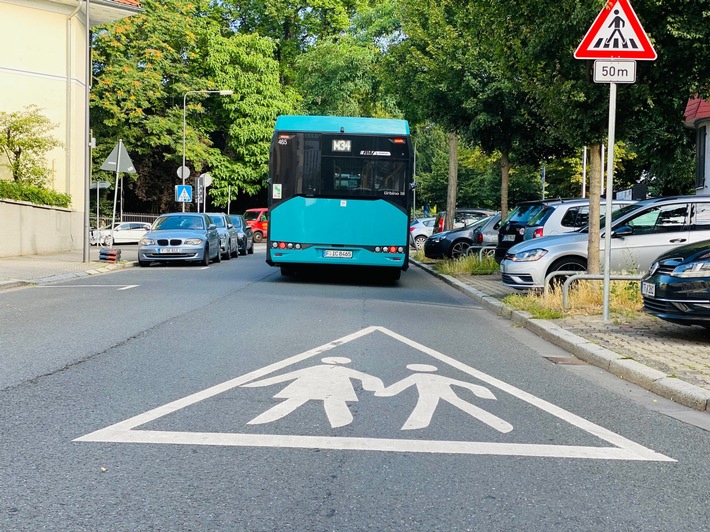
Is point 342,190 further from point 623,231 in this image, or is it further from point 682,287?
point 682,287

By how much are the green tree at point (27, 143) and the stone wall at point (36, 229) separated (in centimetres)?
157

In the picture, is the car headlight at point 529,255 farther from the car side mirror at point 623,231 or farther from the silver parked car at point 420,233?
the silver parked car at point 420,233

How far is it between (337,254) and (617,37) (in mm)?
8302

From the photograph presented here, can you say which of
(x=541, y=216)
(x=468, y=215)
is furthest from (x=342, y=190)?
(x=468, y=215)

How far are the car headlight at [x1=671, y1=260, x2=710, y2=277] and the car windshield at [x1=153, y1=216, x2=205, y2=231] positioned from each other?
55.4 ft

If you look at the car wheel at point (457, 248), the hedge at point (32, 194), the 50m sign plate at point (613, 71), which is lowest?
the car wheel at point (457, 248)

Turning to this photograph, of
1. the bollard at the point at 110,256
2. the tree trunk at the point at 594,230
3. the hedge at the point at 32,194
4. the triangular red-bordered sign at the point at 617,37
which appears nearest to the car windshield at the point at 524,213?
the tree trunk at the point at 594,230

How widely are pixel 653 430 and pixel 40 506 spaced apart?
382cm

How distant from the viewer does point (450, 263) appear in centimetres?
2052

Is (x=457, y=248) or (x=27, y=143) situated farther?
(x=27, y=143)

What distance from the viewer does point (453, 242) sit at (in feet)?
82.1

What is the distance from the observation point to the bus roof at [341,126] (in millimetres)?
16375

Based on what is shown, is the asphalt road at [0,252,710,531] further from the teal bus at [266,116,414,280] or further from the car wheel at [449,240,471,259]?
the car wheel at [449,240,471,259]

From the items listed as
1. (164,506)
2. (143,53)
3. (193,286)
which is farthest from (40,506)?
(143,53)
